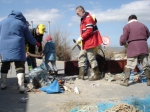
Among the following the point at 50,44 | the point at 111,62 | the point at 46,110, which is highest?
the point at 50,44

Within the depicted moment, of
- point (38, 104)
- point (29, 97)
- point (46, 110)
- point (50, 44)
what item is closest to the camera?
point (46, 110)

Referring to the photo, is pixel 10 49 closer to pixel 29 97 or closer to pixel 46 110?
pixel 29 97

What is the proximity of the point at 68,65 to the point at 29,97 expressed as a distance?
3980 mm

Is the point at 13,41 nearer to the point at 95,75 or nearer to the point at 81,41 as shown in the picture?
the point at 81,41

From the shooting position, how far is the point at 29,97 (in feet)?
16.3

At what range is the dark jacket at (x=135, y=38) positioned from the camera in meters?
6.23

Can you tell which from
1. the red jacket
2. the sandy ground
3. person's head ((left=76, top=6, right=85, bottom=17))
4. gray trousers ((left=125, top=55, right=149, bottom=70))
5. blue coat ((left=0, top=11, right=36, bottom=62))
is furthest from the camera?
person's head ((left=76, top=6, right=85, bottom=17))

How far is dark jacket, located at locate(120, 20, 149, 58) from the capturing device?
623cm

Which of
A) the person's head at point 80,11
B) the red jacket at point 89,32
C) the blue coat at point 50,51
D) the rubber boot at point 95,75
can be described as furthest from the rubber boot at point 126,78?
the blue coat at point 50,51

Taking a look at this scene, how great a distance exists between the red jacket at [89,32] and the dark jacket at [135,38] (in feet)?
3.13

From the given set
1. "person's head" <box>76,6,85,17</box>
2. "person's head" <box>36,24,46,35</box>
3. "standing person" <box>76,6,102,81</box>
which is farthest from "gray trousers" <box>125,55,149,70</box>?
"person's head" <box>36,24,46,35</box>

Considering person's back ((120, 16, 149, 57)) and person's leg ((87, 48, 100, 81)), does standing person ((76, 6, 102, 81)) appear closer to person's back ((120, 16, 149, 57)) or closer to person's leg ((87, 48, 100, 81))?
person's leg ((87, 48, 100, 81))

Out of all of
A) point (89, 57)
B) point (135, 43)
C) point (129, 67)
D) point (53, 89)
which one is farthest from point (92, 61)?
point (53, 89)

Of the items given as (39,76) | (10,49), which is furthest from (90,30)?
(10,49)
